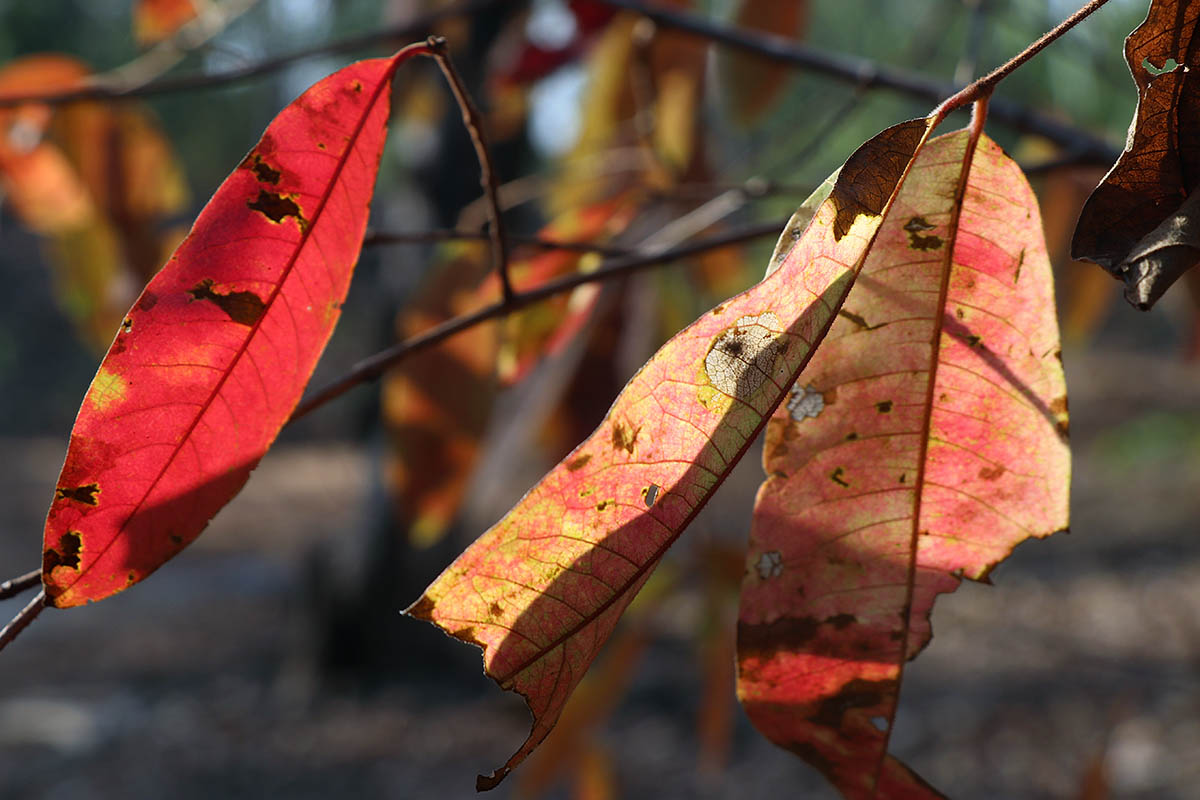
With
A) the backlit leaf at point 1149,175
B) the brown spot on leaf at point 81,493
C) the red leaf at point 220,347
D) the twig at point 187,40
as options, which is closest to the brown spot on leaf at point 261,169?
the red leaf at point 220,347

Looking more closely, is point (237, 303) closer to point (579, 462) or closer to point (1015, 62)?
point (579, 462)

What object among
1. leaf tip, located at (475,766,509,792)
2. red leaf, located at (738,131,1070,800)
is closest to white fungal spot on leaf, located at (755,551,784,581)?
red leaf, located at (738,131,1070,800)

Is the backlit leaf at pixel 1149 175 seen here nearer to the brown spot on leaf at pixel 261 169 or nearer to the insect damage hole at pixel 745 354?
the insect damage hole at pixel 745 354

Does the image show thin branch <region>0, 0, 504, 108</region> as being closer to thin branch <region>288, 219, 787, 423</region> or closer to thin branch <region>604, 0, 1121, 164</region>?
thin branch <region>604, 0, 1121, 164</region>

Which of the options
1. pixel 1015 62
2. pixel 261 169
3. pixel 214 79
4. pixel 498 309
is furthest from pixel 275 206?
pixel 214 79

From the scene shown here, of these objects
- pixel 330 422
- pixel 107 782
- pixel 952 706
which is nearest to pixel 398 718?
pixel 107 782

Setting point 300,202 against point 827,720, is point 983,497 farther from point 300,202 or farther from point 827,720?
point 300,202
